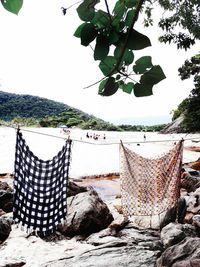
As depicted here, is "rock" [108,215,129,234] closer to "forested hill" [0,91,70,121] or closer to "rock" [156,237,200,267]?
"rock" [156,237,200,267]

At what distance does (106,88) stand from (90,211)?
518cm

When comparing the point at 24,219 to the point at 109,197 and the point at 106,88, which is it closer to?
the point at 106,88

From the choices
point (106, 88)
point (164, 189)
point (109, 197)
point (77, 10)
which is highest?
point (77, 10)

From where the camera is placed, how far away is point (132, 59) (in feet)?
2.64

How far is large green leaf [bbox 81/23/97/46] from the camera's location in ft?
2.51

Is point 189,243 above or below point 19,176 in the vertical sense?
below

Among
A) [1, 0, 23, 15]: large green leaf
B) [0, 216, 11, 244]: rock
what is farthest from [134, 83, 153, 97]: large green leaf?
[0, 216, 11, 244]: rock

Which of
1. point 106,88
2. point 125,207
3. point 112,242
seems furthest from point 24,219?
point 106,88

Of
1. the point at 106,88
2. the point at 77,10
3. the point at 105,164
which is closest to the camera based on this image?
the point at 77,10

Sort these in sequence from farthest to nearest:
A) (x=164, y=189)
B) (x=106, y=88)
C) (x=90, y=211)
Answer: (x=90, y=211) < (x=164, y=189) < (x=106, y=88)

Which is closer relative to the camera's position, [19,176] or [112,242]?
[19,176]

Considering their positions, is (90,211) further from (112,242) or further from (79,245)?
(112,242)

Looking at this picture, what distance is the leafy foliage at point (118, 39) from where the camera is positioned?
76cm

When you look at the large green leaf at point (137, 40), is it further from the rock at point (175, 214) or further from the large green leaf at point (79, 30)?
the rock at point (175, 214)
